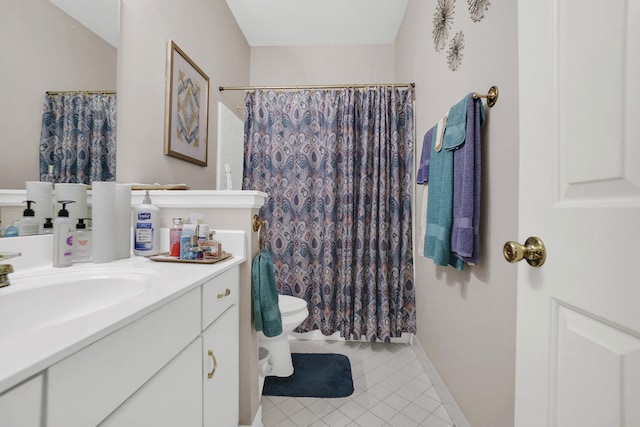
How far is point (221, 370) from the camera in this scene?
3.17ft

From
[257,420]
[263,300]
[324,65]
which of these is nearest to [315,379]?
[257,420]

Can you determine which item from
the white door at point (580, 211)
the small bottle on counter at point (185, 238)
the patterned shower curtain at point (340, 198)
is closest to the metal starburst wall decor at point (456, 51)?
the patterned shower curtain at point (340, 198)

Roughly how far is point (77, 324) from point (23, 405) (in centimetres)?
14

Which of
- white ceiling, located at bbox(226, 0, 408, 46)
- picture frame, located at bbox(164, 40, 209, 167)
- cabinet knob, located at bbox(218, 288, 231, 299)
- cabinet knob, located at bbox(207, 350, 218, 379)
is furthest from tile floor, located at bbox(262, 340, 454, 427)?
white ceiling, located at bbox(226, 0, 408, 46)

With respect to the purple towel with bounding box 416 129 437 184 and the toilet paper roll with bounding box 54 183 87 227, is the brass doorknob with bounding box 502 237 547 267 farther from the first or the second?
the toilet paper roll with bounding box 54 183 87 227

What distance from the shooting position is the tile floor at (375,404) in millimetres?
1426

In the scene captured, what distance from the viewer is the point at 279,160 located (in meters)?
2.23

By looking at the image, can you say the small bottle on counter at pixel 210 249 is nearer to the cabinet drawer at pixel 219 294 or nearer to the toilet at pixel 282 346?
the cabinet drawer at pixel 219 294

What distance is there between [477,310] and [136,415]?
122cm

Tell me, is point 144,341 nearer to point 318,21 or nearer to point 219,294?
point 219,294

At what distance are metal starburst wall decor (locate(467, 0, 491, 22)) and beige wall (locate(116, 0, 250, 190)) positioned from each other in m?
1.53

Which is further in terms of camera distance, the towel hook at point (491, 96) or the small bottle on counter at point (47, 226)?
the towel hook at point (491, 96)

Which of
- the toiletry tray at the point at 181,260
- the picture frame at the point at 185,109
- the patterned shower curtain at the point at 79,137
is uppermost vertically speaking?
the picture frame at the point at 185,109

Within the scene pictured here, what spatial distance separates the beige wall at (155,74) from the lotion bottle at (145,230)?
28 centimetres
